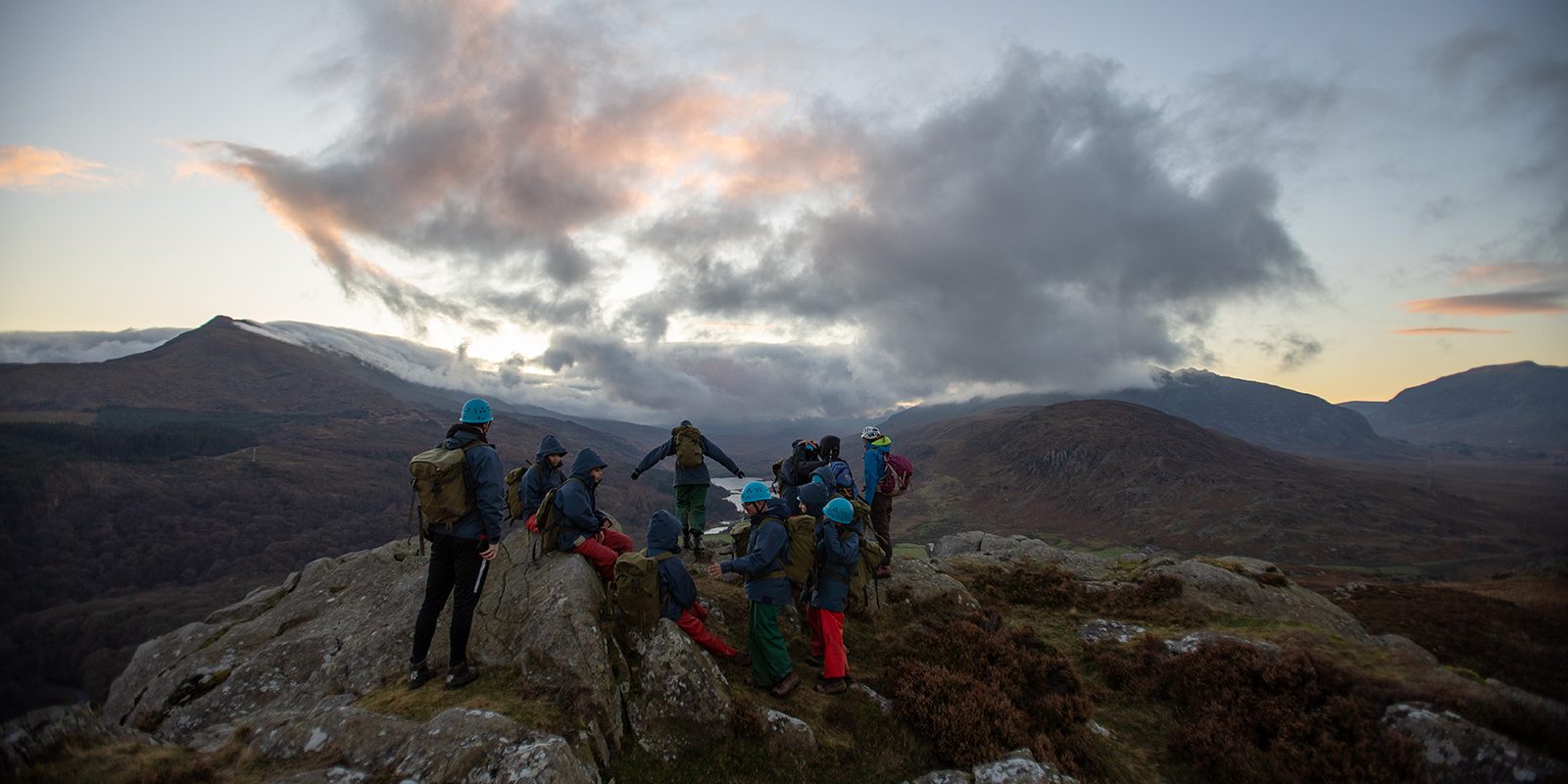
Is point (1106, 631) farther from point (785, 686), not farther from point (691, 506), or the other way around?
point (691, 506)

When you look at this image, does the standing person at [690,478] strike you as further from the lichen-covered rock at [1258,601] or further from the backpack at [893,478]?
the lichen-covered rock at [1258,601]

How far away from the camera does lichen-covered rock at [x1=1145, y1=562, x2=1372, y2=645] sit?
1541 cm

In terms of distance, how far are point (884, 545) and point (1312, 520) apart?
252 metres

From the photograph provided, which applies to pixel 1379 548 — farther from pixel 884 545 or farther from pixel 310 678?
pixel 310 678

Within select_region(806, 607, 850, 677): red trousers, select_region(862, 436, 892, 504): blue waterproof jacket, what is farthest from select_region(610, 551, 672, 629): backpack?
select_region(862, 436, 892, 504): blue waterproof jacket

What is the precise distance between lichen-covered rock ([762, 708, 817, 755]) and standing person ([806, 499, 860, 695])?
1.49m

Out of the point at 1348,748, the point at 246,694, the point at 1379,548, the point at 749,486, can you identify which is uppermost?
the point at 749,486

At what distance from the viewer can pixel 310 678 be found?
11539mm

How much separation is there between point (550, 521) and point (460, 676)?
11.6 feet

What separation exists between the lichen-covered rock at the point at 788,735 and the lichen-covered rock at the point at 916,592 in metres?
5.17

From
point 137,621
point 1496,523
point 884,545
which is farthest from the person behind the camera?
point 1496,523

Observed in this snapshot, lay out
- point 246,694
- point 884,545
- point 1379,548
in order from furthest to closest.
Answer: point 1379,548, point 884,545, point 246,694

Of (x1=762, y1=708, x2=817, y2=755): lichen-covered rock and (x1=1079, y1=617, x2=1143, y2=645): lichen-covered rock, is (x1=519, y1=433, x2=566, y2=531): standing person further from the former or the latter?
(x1=1079, y1=617, x2=1143, y2=645): lichen-covered rock

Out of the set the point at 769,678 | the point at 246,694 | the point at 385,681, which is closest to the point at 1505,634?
the point at 769,678
